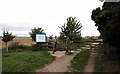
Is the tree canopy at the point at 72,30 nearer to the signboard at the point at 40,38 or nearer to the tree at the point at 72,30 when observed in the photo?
the tree at the point at 72,30

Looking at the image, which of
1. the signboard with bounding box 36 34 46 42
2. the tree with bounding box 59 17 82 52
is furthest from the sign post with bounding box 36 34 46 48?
the tree with bounding box 59 17 82 52

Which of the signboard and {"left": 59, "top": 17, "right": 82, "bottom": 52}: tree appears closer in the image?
the signboard

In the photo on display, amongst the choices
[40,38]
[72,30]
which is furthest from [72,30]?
[40,38]

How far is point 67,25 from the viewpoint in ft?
154

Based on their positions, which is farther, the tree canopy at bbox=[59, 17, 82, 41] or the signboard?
the tree canopy at bbox=[59, 17, 82, 41]

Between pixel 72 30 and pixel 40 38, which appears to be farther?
pixel 72 30

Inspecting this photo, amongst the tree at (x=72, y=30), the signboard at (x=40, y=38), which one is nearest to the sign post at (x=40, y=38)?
the signboard at (x=40, y=38)

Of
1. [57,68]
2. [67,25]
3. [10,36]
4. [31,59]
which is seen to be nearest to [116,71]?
[57,68]

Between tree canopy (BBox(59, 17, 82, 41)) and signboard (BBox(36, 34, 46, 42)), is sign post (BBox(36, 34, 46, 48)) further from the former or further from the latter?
tree canopy (BBox(59, 17, 82, 41))

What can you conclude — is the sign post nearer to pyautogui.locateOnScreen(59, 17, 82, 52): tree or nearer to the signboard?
the signboard

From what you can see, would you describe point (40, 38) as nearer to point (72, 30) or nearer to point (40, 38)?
point (40, 38)

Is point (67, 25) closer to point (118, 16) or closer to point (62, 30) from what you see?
A: point (62, 30)

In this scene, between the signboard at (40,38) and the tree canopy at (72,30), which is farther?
the tree canopy at (72,30)

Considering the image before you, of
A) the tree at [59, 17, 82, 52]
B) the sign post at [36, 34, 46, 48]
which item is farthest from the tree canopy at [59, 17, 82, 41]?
the sign post at [36, 34, 46, 48]
